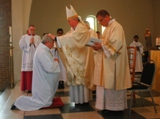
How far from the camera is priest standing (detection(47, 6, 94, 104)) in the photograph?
448cm

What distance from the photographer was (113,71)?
3908 mm

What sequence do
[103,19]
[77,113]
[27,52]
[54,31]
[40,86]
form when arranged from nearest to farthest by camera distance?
[103,19], [77,113], [40,86], [27,52], [54,31]

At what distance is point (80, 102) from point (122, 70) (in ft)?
3.74

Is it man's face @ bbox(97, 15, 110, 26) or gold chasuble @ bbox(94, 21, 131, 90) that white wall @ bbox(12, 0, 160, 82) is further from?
gold chasuble @ bbox(94, 21, 131, 90)

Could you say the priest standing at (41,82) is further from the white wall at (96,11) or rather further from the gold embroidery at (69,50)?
the white wall at (96,11)

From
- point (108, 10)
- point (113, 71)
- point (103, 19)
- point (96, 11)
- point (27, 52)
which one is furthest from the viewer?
point (108, 10)

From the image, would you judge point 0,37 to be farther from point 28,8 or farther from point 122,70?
point 122,70

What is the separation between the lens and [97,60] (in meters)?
4.12

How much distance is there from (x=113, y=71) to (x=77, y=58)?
0.91 metres

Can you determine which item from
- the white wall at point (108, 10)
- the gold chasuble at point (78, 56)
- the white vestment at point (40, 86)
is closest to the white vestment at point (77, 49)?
the gold chasuble at point (78, 56)

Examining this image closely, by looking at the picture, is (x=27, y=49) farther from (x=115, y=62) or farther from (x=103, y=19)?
(x=115, y=62)

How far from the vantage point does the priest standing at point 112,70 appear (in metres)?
3.87

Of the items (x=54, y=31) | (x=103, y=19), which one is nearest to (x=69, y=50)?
(x=103, y=19)

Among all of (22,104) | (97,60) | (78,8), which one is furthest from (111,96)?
(78,8)
